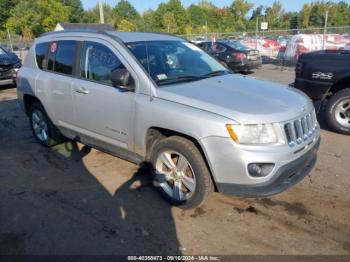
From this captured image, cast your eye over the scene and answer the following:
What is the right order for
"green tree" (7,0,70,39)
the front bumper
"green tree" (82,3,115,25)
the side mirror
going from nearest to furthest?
the front bumper
the side mirror
"green tree" (7,0,70,39)
"green tree" (82,3,115,25)

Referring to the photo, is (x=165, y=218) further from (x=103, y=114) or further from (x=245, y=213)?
(x=103, y=114)

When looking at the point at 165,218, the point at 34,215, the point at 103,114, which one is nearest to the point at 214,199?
the point at 165,218

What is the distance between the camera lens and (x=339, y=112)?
5859mm

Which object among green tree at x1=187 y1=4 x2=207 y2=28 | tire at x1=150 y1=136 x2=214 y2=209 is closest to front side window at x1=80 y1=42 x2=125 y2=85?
tire at x1=150 y1=136 x2=214 y2=209

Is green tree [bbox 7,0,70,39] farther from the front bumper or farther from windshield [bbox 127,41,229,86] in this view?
the front bumper

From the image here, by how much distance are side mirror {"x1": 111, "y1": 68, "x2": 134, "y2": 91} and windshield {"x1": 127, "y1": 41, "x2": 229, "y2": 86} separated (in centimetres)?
22

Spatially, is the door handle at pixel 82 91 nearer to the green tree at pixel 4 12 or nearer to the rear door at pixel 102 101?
the rear door at pixel 102 101

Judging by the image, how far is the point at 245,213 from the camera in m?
3.47

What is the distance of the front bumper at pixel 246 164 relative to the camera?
2904mm

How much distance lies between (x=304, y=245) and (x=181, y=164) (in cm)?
139

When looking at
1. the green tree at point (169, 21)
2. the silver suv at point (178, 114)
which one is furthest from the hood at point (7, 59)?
the green tree at point (169, 21)

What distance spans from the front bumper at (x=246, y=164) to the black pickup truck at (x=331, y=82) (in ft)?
10.4

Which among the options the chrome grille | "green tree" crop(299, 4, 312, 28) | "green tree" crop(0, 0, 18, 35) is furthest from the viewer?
"green tree" crop(299, 4, 312, 28)

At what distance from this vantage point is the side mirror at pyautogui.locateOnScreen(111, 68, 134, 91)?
11.6 ft
